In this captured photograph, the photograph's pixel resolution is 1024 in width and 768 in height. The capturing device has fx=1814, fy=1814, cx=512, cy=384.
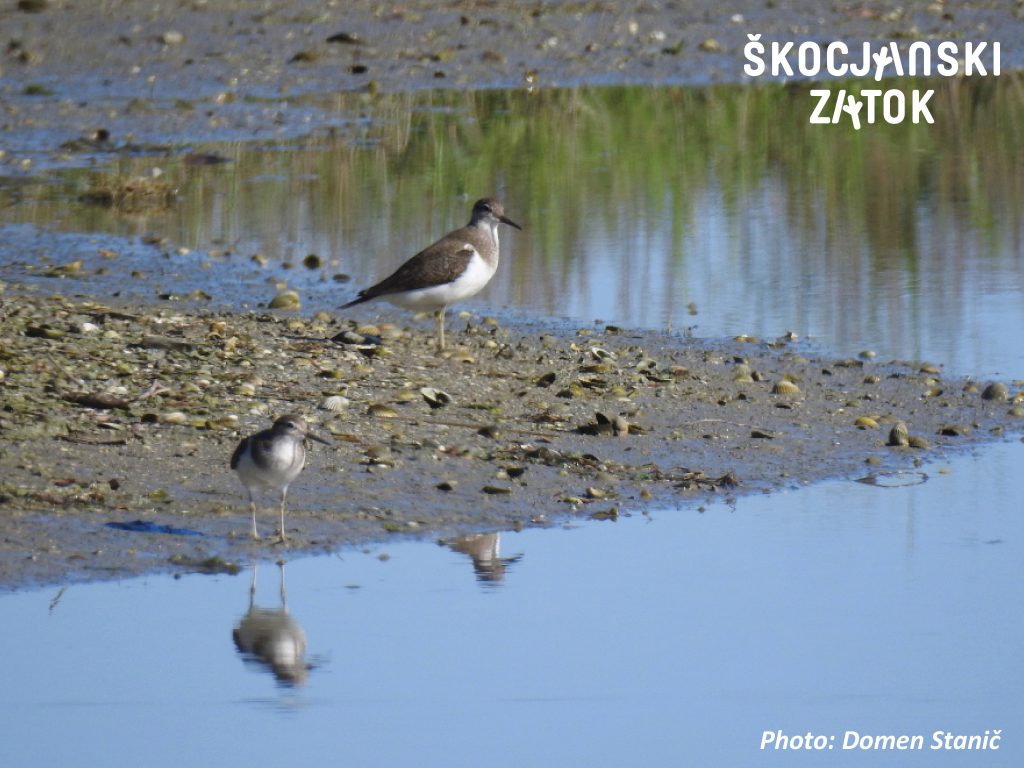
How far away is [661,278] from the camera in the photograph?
10664 mm

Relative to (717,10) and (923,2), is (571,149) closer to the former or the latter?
(717,10)

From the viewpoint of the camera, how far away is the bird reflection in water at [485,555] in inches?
228

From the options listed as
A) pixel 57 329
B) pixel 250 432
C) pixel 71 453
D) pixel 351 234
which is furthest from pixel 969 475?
pixel 351 234

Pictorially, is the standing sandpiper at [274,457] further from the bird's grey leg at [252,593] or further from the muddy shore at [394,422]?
the bird's grey leg at [252,593]

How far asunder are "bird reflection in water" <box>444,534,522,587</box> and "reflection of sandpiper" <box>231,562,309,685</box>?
662 mm

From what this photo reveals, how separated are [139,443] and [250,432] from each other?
454 millimetres

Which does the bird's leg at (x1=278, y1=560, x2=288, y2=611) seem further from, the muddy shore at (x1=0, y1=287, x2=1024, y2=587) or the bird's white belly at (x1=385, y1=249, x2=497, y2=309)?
the bird's white belly at (x1=385, y1=249, x2=497, y2=309)

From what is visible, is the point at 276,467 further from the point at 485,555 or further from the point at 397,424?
the point at 397,424

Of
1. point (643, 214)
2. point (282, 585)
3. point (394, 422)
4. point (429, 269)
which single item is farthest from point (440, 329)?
point (643, 214)

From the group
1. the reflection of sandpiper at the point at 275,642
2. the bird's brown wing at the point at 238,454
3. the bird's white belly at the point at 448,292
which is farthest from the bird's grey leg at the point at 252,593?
the bird's white belly at the point at 448,292

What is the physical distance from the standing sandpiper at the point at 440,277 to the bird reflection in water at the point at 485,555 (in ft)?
9.39

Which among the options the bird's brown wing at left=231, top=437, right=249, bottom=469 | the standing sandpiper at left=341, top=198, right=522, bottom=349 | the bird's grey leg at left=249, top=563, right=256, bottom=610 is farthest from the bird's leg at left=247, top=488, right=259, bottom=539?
the standing sandpiper at left=341, top=198, right=522, bottom=349

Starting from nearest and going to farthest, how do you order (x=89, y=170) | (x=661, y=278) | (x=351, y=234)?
1. (x=661, y=278)
2. (x=351, y=234)
3. (x=89, y=170)

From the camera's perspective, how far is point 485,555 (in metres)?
6.02
